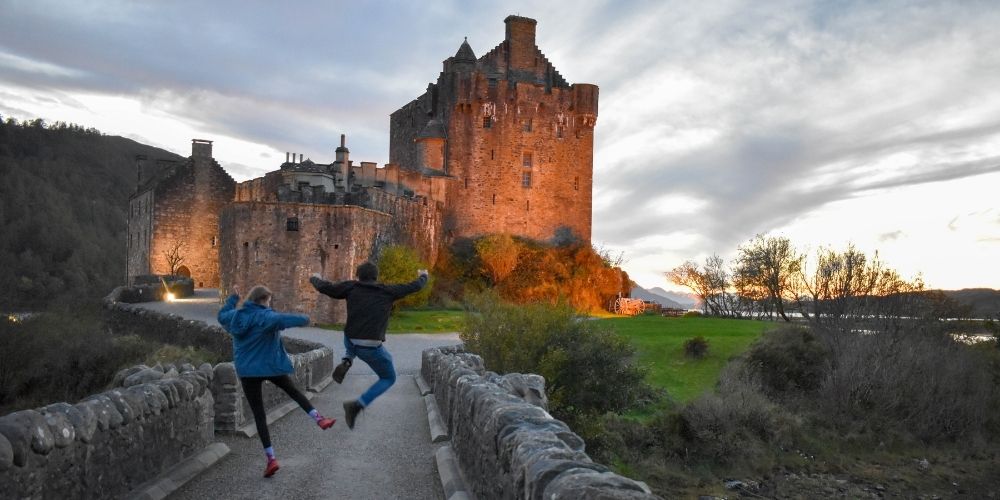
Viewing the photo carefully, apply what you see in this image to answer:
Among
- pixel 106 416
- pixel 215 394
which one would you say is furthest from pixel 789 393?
pixel 106 416

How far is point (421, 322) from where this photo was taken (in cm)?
3919

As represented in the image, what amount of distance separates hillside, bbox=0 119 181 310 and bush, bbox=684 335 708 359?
52065 mm

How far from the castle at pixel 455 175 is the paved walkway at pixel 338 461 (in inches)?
1265

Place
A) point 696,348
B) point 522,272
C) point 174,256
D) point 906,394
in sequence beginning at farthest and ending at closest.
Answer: point 522,272 → point 174,256 → point 696,348 → point 906,394

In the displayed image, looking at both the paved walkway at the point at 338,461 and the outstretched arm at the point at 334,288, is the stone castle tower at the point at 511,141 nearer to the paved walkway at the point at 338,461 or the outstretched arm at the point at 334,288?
the paved walkway at the point at 338,461

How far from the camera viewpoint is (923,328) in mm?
33250

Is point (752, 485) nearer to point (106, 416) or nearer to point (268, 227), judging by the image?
point (106, 416)

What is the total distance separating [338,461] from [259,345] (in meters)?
2.27

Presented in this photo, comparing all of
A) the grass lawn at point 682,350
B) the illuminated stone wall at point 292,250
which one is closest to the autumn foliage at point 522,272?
the illuminated stone wall at point 292,250

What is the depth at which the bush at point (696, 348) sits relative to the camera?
30953 millimetres

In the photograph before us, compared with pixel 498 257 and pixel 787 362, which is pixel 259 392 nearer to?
pixel 787 362

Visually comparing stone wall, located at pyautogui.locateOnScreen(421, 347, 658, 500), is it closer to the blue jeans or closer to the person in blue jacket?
the blue jeans

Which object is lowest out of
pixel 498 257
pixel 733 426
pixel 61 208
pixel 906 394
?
pixel 733 426

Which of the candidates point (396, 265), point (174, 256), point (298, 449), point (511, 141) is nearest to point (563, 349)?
point (298, 449)
